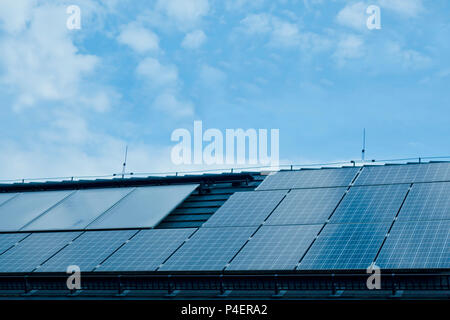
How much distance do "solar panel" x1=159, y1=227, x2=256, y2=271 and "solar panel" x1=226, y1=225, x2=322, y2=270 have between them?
0.38 metres

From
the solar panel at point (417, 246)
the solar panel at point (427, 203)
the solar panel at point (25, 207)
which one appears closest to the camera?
the solar panel at point (417, 246)

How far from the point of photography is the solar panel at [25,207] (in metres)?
27.4

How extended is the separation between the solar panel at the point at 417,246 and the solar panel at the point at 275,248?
248cm

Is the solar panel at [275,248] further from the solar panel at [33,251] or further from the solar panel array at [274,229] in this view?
the solar panel at [33,251]

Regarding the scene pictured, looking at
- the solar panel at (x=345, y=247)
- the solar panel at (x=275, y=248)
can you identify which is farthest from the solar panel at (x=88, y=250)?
the solar panel at (x=345, y=247)

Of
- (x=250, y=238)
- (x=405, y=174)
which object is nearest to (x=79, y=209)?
(x=250, y=238)

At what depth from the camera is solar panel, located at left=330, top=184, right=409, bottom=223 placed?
21.0 metres

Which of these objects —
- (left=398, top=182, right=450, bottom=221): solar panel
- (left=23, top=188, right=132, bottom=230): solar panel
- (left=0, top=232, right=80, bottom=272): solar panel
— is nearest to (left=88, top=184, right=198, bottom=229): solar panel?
(left=23, top=188, right=132, bottom=230): solar panel

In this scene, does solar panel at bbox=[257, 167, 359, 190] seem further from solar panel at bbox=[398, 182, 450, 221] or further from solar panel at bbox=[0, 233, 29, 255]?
solar panel at bbox=[0, 233, 29, 255]

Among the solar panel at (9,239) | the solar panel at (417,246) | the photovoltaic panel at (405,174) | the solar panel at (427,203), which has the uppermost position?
the photovoltaic panel at (405,174)
